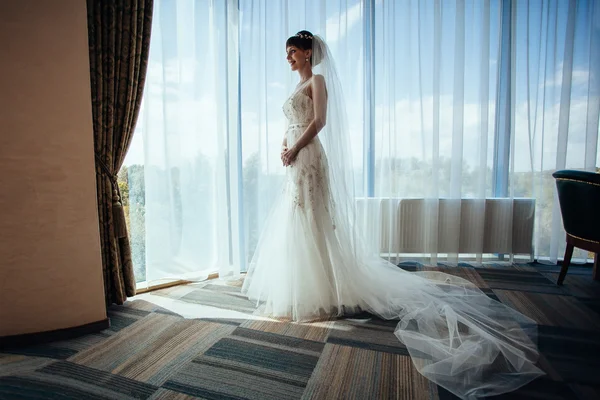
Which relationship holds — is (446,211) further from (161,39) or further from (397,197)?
(161,39)

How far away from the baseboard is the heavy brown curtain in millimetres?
301

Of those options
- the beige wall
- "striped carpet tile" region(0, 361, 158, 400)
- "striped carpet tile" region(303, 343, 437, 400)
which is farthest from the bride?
the beige wall

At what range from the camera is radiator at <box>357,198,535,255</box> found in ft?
10.0

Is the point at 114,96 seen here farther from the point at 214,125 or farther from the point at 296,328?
the point at 296,328

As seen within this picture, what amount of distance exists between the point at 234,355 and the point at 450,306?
1275 millimetres

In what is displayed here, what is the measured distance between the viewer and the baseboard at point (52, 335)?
1.68 metres

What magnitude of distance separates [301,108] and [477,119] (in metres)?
1.82

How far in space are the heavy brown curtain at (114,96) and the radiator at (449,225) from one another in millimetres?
1980

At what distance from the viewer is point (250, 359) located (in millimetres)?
1602

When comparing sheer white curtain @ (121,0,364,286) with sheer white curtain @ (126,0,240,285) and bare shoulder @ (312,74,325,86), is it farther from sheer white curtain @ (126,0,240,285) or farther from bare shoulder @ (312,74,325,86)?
bare shoulder @ (312,74,325,86)

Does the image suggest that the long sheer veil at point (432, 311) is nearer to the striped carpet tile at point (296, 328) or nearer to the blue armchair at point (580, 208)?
the striped carpet tile at point (296, 328)

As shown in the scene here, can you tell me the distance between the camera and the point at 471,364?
1.44m

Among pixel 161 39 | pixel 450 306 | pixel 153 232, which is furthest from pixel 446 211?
pixel 161 39

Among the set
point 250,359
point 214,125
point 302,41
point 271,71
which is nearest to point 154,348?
point 250,359
